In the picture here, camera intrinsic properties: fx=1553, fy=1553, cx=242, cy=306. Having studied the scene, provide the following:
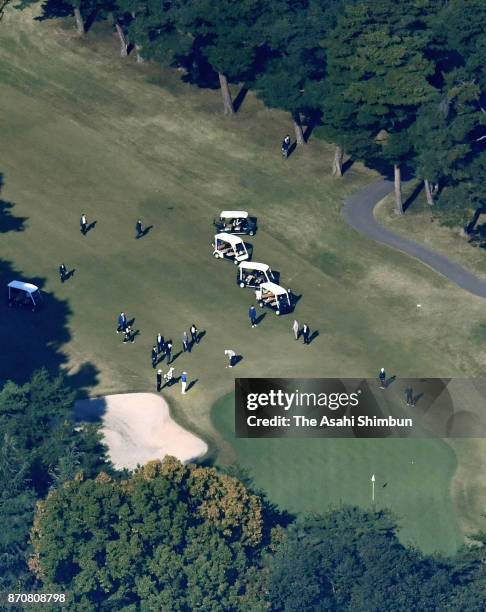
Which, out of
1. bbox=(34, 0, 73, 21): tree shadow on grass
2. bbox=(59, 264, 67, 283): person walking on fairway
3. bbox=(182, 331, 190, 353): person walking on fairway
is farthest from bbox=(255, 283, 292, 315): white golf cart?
bbox=(34, 0, 73, 21): tree shadow on grass

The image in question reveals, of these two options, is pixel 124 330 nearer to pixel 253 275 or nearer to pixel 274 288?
pixel 253 275

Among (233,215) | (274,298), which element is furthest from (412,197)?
(274,298)

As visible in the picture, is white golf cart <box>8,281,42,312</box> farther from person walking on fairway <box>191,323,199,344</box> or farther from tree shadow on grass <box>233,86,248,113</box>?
tree shadow on grass <box>233,86,248,113</box>

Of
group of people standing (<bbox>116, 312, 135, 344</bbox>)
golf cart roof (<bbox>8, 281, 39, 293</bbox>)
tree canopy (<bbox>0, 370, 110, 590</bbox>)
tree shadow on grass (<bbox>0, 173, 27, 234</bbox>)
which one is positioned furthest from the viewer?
tree shadow on grass (<bbox>0, 173, 27, 234</bbox>)

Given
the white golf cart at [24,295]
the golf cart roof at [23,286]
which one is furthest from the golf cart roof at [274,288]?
the golf cart roof at [23,286]

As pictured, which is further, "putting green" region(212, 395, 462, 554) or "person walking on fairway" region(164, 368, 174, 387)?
"person walking on fairway" region(164, 368, 174, 387)

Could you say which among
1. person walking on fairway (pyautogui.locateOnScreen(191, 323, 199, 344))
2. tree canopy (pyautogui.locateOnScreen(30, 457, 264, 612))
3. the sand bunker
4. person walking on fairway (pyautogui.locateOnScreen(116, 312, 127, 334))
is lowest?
tree canopy (pyautogui.locateOnScreen(30, 457, 264, 612))

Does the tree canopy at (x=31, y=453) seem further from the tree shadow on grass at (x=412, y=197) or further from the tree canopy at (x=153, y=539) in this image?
the tree shadow on grass at (x=412, y=197)
